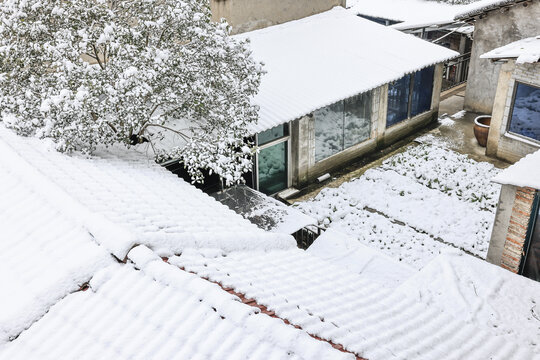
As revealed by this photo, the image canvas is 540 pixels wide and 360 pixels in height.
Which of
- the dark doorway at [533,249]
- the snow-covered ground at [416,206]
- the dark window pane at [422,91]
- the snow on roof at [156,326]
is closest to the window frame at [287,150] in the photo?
the snow-covered ground at [416,206]

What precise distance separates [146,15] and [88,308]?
6436 mm

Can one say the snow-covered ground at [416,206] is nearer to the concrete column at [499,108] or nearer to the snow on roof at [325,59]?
the concrete column at [499,108]

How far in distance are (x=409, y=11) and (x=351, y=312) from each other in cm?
2316

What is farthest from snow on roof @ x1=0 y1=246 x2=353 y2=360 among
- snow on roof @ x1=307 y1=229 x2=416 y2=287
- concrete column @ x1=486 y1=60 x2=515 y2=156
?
concrete column @ x1=486 y1=60 x2=515 y2=156

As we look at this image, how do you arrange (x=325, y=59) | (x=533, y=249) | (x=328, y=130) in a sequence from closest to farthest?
(x=533, y=249), (x=328, y=130), (x=325, y=59)

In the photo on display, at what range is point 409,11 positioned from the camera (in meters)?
25.5

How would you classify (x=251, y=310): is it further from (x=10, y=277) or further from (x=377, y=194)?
(x=377, y=194)

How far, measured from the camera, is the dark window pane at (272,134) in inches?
525

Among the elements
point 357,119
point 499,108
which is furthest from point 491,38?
point 357,119

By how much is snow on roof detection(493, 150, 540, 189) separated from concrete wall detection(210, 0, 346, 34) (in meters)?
9.54

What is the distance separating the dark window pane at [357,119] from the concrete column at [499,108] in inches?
153

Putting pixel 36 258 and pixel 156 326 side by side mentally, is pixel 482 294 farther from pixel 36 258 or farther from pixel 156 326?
pixel 36 258

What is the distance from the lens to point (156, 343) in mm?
4504

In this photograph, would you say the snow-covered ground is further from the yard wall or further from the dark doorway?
the dark doorway
